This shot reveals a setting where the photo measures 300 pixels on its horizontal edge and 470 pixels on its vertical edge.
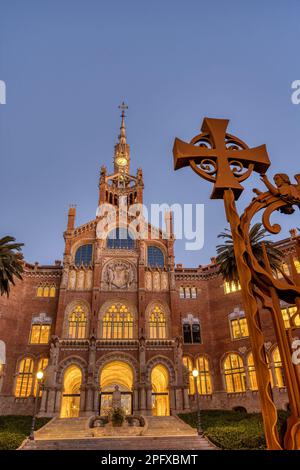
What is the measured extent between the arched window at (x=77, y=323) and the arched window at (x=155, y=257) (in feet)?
35.8

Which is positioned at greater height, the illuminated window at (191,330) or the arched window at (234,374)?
the illuminated window at (191,330)

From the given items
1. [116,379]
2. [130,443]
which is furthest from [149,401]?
[130,443]

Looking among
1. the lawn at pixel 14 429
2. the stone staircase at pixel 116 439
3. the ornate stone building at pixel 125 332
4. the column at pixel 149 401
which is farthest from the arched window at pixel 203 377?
the lawn at pixel 14 429

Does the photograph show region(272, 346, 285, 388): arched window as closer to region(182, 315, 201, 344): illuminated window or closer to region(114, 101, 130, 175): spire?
region(182, 315, 201, 344): illuminated window

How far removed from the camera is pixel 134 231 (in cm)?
4656

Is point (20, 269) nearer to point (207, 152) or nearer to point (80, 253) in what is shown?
point (80, 253)

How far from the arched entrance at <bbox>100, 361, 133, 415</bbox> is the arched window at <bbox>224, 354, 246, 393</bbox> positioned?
11131mm

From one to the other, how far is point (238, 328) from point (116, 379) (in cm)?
1825

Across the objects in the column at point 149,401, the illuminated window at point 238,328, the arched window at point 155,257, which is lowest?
the column at point 149,401

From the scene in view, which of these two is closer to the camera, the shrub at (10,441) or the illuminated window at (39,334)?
the shrub at (10,441)

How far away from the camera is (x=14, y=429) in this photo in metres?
26.2

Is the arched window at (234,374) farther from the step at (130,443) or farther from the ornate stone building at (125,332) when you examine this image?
the step at (130,443)

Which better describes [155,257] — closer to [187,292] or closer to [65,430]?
[187,292]

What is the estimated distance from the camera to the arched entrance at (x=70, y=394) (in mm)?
36125
